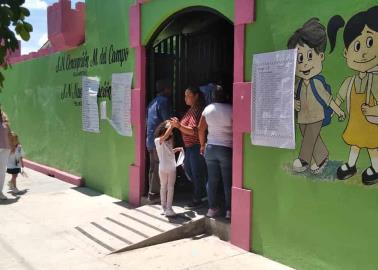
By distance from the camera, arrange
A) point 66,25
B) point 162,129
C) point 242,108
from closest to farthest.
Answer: point 242,108 → point 162,129 → point 66,25

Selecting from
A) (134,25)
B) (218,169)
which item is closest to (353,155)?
(218,169)

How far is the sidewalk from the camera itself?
490 centimetres

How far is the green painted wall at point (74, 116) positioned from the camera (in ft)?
25.6

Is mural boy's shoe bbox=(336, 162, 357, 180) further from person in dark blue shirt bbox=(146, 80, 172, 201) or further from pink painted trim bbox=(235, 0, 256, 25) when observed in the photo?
person in dark blue shirt bbox=(146, 80, 172, 201)

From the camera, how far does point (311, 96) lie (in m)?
4.41

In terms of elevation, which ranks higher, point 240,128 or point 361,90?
point 361,90

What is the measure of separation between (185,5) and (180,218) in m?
2.77

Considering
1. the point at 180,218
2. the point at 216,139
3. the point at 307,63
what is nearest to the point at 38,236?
the point at 180,218

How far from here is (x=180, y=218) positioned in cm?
597

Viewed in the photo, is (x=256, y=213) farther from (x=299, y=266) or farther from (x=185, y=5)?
(x=185, y=5)

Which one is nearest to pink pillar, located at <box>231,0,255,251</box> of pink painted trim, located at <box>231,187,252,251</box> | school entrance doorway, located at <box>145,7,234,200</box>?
pink painted trim, located at <box>231,187,252,251</box>

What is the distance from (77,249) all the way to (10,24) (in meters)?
4.04

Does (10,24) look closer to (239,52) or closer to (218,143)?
(239,52)

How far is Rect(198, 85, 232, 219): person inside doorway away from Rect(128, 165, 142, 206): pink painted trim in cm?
178
